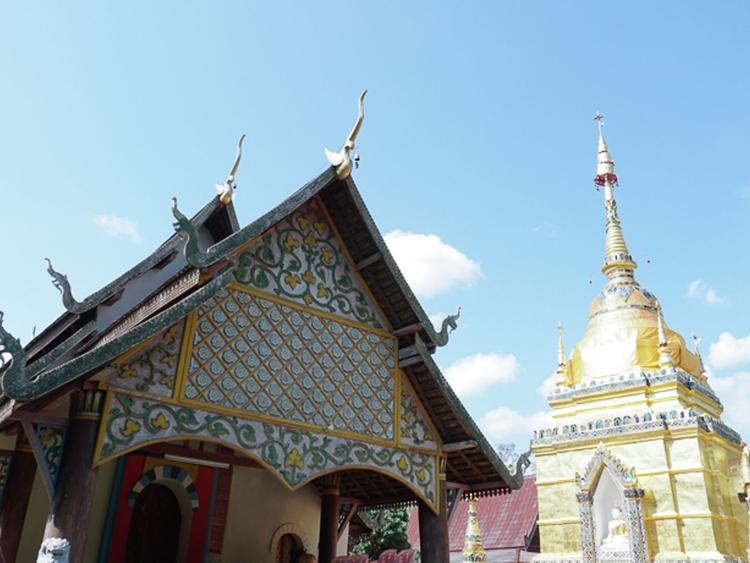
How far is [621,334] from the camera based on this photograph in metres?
21.8

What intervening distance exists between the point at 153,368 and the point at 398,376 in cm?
312

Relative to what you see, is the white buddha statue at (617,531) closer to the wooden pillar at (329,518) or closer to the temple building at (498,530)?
the temple building at (498,530)

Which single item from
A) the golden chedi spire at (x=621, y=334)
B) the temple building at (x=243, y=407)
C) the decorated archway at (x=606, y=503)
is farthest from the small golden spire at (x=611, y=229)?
the temple building at (x=243, y=407)

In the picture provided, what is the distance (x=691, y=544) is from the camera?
55.7ft

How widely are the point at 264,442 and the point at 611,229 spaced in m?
21.6

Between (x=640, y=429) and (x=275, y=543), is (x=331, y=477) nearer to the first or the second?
(x=275, y=543)

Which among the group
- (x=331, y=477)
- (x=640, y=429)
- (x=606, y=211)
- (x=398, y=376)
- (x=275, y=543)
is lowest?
(x=275, y=543)

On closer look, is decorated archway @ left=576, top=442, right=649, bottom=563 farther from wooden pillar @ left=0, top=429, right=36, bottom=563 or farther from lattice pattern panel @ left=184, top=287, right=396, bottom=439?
wooden pillar @ left=0, top=429, right=36, bottom=563

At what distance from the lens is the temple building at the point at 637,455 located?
57.1ft

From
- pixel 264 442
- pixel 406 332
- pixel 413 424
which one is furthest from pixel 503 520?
pixel 264 442

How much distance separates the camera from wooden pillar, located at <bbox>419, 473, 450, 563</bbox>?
7.94 m

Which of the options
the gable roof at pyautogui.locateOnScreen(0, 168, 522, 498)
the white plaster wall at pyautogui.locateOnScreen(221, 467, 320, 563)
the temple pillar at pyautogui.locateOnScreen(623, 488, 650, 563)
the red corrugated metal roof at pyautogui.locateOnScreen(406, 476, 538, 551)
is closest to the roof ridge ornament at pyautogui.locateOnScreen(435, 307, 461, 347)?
the gable roof at pyautogui.locateOnScreen(0, 168, 522, 498)

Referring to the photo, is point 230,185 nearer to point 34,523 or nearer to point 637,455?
point 34,523

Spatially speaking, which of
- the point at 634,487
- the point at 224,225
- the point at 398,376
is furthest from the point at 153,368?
the point at 634,487
